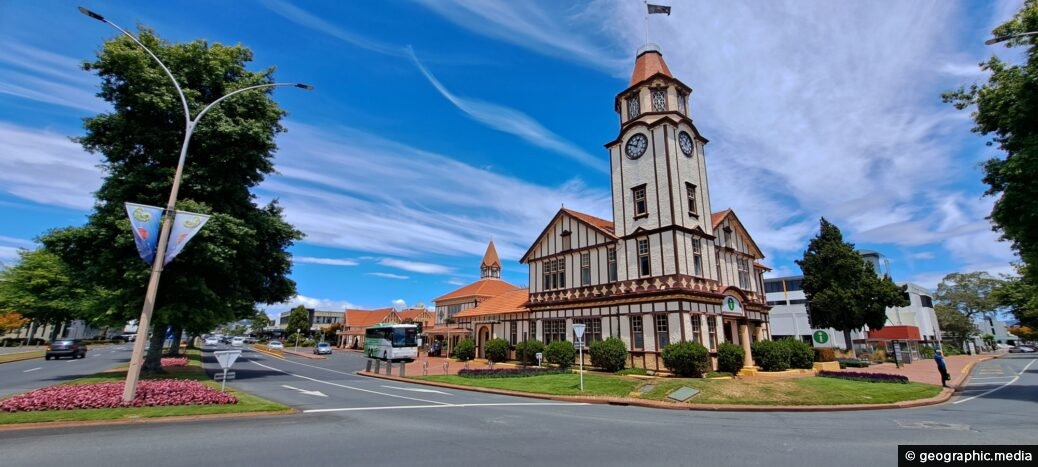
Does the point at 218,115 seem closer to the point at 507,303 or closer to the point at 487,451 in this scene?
the point at 487,451

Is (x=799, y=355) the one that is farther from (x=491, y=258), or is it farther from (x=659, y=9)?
(x=491, y=258)

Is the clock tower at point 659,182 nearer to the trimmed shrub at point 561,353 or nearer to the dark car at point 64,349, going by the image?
the trimmed shrub at point 561,353

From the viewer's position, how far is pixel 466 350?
38.6 m

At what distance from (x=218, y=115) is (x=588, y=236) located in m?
21.2

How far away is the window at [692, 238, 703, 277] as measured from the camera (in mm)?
25828

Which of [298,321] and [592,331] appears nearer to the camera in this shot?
[592,331]

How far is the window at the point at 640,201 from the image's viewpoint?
1069 inches

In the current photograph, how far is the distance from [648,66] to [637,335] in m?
17.5

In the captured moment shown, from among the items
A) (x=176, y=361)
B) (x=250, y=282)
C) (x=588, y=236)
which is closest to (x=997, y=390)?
(x=588, y=236)

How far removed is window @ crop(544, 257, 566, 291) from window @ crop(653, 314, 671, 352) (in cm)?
799

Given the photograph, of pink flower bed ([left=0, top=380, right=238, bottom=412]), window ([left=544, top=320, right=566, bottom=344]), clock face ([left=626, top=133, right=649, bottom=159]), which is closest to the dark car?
pink flower bed ([left=0, top=380, right=238, bottom=412])

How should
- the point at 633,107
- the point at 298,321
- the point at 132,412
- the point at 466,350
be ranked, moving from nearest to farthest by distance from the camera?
the point at 132,412, the point at 633,107, the point at 466,350, the point at 298,321

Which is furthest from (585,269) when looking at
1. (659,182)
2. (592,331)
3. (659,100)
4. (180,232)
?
(180,232)

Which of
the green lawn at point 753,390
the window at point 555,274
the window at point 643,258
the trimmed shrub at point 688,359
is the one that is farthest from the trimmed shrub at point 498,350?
the trimmed shrub at point 688,359
